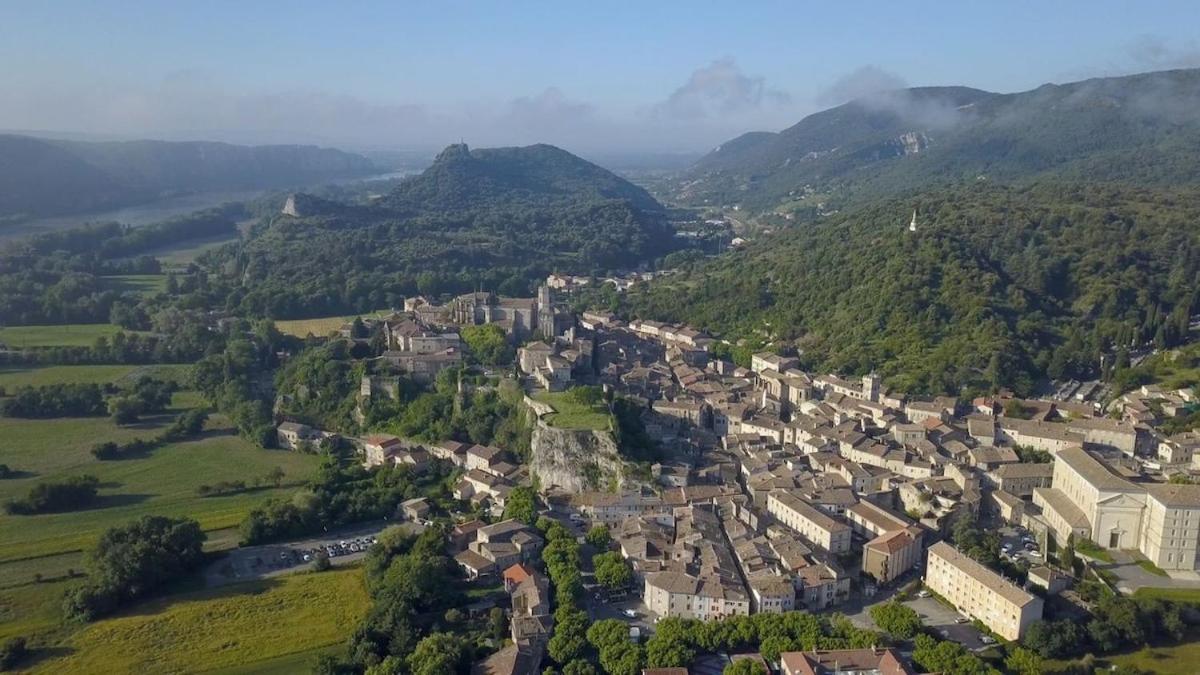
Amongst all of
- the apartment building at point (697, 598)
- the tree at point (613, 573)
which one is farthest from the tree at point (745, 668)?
the tree at point (613, 573)

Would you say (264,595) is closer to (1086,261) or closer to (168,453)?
(168,453)

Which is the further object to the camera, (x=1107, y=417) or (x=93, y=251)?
(x=93, y=251)

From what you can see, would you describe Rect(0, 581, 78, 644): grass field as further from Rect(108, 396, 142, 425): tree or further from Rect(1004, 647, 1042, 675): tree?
Rect(1004, 647, 1042, 675): tree

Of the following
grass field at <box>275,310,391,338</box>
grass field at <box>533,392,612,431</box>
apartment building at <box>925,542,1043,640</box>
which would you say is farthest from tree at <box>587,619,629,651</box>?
grass field at <box>275,310,391,338</box>

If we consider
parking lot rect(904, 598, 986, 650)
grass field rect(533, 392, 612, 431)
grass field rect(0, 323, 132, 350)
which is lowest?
parking lot rect(904, 598, 986, 650)

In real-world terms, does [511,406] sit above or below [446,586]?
above

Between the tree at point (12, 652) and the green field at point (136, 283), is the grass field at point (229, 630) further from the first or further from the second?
the green field at point (136, 283)

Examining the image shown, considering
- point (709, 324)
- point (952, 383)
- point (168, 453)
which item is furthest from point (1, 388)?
point (952, 383)
